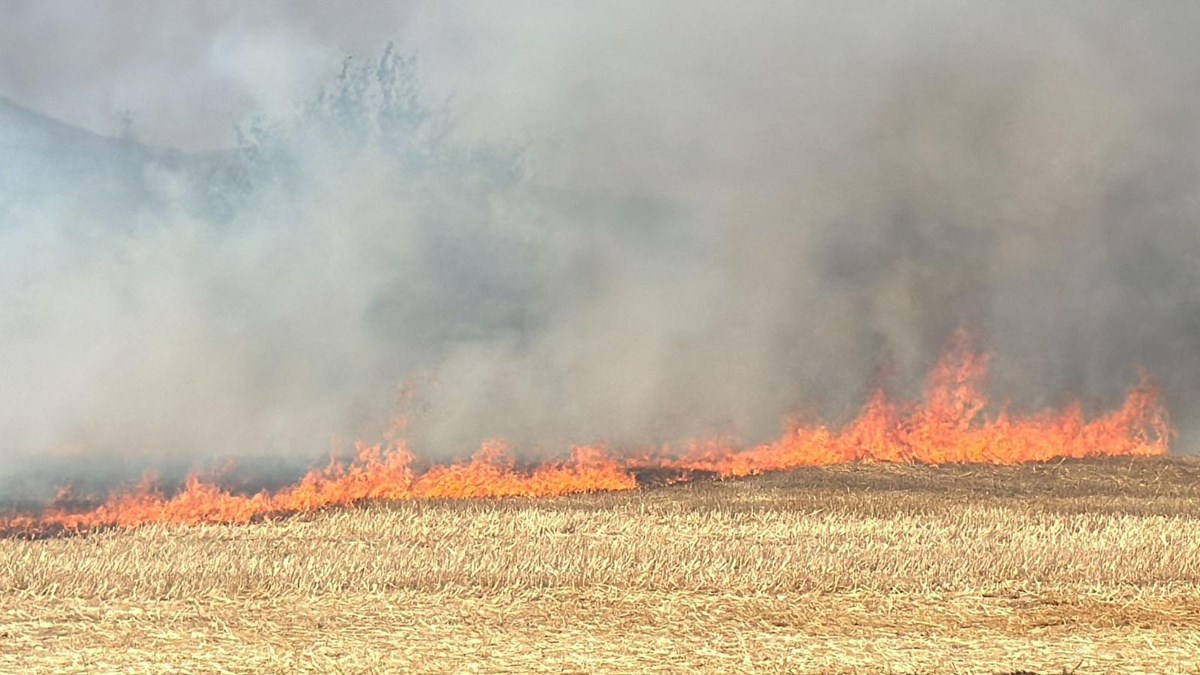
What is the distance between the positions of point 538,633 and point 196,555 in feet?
18.8

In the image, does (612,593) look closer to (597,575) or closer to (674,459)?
(597,575)

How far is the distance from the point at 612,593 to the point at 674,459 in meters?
15.2

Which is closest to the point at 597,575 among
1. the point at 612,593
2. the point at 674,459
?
the point at 612,593

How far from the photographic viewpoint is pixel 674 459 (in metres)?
29.8

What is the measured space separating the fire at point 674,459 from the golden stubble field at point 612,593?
1943 millimetres

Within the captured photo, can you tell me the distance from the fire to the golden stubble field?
1.94 m

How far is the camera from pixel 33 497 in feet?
72.6

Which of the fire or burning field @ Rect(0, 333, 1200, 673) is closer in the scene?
burning field @ Rect(0, 333, 1200, 673)

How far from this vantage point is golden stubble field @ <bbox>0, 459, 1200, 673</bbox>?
11.7 meters

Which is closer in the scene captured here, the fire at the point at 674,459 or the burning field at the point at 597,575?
the burning field at the point at 597,575

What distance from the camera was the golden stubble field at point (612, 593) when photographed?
1168cm

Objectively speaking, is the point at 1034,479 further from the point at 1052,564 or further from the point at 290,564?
the point at 290,564

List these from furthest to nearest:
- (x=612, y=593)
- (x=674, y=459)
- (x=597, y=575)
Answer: (x=674, y=459), (x=597, y=575), (x=612, y=593)

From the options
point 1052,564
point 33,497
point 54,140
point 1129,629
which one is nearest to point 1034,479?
point 1052,564
